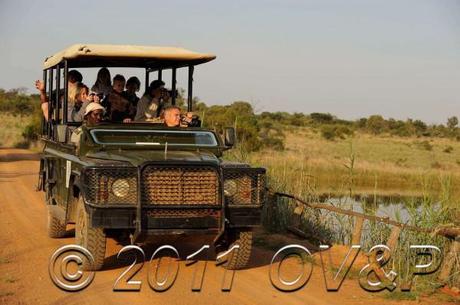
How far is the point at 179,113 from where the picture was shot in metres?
9.62

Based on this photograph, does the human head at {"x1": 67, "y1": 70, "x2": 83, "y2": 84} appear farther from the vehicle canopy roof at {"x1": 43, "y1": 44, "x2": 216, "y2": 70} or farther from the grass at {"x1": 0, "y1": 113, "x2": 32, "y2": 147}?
the grass at {"x1": 0, "y1": 113, "x2": 32, "y2": 147}

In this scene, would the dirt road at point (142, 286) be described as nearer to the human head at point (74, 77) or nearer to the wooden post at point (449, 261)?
the wooden post at point (449, 261)

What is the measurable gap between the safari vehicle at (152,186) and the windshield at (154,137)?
1 centimetres

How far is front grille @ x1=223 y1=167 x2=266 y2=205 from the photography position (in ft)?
25.6

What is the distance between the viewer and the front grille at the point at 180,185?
7.43m

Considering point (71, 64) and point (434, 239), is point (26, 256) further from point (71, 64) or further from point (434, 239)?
point (434, 239)

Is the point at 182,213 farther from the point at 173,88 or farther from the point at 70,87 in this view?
the point at 173,88

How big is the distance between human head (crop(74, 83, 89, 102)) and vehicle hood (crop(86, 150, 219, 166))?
222 centimetres

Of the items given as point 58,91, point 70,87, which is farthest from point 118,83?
point 58,91

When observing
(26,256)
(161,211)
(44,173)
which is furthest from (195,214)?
(44,173)

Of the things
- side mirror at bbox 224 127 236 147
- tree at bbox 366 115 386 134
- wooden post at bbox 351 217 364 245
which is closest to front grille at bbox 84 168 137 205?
side mirror at bbox 224 127 236 147

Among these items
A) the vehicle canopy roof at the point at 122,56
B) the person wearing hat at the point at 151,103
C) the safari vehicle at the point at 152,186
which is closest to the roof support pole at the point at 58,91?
the vehicle canopy roof at the point at 122,56

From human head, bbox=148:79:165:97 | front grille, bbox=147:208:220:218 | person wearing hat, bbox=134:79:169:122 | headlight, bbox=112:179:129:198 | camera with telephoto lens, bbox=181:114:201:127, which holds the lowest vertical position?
front grille, bbox=147:208:220:218

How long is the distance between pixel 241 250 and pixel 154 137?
1.89m
